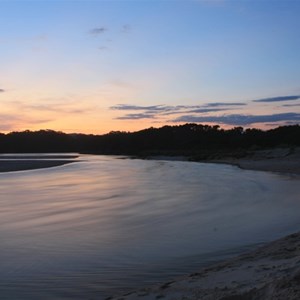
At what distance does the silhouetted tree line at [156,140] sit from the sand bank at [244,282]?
274ft

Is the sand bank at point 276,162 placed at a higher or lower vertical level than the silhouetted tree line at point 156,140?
lower

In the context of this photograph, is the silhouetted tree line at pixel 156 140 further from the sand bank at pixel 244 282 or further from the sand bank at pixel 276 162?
the sand bank at pixel 244 282

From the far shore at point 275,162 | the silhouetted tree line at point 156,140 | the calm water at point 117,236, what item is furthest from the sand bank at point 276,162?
the silhouetted tree line at point 156,140

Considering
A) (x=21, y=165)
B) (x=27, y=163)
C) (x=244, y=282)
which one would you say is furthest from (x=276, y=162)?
(x=244, y=282)

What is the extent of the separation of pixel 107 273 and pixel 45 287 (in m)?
1.01

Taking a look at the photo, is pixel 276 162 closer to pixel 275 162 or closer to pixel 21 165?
pixel 275 162

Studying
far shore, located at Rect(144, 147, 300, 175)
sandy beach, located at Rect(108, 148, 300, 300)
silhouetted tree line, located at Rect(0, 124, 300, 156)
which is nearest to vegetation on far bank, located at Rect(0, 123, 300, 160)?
silhouetted tree line, located at Rect(0, 124, 300, 156)

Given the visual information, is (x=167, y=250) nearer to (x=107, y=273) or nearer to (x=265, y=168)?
(x=107, y=273)

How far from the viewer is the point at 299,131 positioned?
297ft

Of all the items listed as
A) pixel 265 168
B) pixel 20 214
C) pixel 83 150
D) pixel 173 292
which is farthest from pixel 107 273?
pixel 83 150

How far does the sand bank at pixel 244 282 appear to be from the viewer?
4470mm

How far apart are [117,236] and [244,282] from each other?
4849mm

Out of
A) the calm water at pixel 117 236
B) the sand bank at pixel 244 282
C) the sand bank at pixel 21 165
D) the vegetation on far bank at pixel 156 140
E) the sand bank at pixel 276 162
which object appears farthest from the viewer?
the vegetation on far bank at pixel 156 140

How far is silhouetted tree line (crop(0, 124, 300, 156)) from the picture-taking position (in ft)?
330
